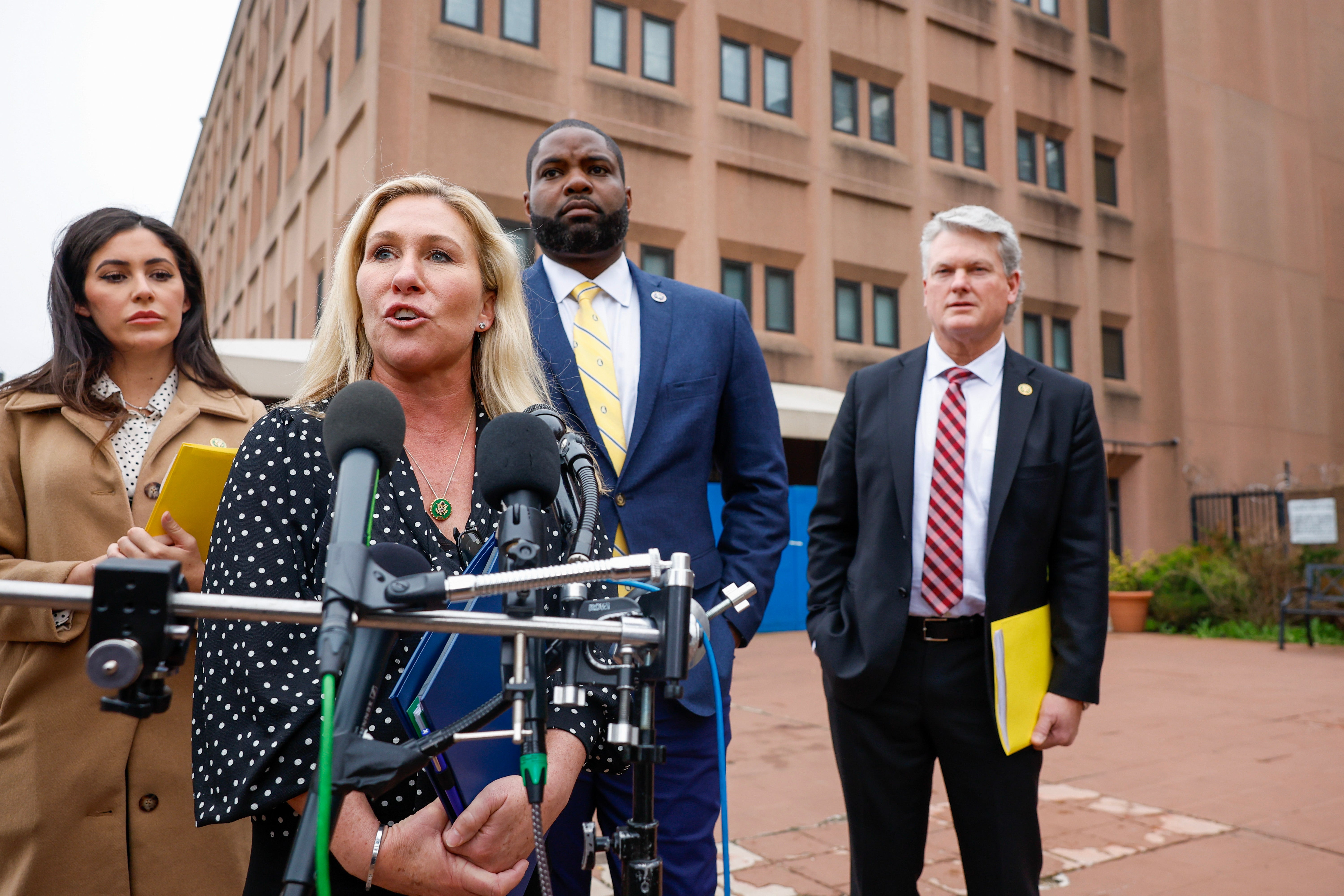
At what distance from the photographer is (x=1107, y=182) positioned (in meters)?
18.1

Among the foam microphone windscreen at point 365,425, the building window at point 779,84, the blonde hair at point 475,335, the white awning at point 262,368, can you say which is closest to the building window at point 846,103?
the building window at point 779,84

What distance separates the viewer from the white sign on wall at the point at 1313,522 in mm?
12031

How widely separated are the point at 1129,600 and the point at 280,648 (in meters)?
13.8

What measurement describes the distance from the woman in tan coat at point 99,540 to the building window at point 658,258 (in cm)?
1061

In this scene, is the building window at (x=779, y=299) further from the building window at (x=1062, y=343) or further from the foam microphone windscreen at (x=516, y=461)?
the foam microphone windscreen at (x=516, y=461)

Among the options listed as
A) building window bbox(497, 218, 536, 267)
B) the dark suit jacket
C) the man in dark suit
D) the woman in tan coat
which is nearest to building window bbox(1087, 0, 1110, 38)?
building window bbox(497, 218, 536, 267)

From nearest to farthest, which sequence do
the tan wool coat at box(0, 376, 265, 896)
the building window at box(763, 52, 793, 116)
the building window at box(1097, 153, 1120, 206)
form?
the tan wool coat at box(0, 376, 265, 896)
the building window at box(763, 52, 793, 116)
the building window at box(1097, 153, 1120, 206)

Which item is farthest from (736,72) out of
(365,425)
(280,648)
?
(365,425)

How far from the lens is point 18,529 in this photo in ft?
7.81

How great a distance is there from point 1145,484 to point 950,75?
8.14 m

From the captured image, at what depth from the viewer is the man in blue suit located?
83.4 inches

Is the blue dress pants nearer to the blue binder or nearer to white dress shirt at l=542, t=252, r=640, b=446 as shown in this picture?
the blue binder

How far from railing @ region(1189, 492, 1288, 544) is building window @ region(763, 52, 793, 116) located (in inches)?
364

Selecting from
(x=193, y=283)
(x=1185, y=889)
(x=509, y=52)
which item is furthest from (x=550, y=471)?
(x=509, y=52)
